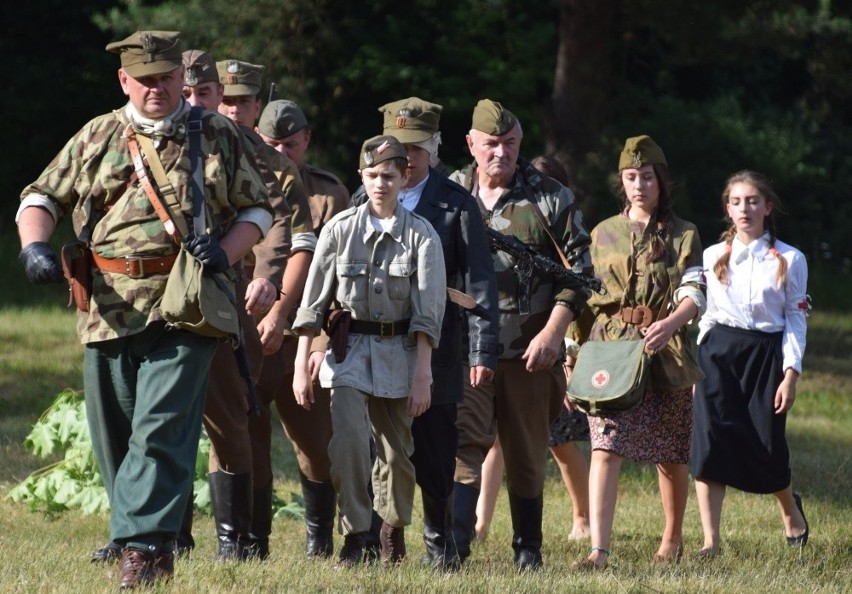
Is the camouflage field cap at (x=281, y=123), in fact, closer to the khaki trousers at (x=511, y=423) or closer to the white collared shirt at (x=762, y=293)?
the khaki trousers at (x=511, y=423)

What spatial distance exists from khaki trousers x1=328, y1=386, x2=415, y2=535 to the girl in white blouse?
7.36ft

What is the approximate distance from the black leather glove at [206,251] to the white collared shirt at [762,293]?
342 cm

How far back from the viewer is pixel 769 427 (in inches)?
314

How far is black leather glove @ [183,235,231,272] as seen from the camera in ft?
17.4

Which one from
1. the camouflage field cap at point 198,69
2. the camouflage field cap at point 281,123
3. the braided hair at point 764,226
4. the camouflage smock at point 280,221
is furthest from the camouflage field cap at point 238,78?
the braided hair at point 764,226

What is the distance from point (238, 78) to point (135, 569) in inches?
110

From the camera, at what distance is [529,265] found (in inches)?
271

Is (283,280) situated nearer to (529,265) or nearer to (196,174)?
(529,265)

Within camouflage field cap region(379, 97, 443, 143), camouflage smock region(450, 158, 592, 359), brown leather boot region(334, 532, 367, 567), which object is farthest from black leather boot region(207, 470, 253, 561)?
camouflage field cap region(379, 97, 443, 143)

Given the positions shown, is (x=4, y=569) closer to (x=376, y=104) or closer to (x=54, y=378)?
(x=54, y=378)

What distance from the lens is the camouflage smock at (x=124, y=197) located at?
5398mm

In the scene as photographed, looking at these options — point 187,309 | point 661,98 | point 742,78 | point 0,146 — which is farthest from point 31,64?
point 187,309

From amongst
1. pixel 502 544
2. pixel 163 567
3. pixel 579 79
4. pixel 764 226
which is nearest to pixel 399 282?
pixel 163 567

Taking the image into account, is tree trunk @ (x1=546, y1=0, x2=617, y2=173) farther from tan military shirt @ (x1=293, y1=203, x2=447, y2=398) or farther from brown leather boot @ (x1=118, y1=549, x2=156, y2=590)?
brown leather boot @ (x1=118, y1=549, x2=156, y2=590)
